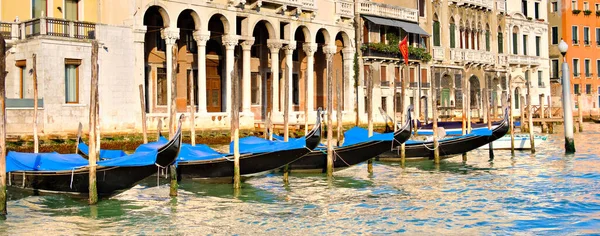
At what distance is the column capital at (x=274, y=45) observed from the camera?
2361cm

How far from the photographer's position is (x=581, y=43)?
40.2 m

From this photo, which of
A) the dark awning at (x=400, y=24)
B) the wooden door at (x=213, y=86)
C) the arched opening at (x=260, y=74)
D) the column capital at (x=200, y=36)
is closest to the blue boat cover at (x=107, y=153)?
the column capital at (x=200, y=36)

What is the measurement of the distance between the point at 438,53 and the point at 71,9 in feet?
53.2

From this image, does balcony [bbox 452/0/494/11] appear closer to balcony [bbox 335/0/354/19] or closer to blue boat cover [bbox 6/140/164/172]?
balcony [bbox 335/0/354/19]

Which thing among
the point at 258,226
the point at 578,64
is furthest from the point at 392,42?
the point at 258,226

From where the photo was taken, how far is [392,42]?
28.4 metres

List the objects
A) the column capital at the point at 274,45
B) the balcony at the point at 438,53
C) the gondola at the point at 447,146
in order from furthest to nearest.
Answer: the balcony at the point at 438,53 → the column capital at the point at 274,45 → the gondola at the point at 447,146

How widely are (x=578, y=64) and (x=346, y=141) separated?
94.4ft

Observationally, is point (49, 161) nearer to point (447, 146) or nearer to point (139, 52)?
point (139, 52)

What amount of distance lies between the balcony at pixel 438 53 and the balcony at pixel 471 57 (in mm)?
633

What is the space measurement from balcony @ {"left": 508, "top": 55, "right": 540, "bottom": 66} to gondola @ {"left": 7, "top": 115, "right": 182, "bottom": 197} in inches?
1066

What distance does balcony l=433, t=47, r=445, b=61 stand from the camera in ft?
100

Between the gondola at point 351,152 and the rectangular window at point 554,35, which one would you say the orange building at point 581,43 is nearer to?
the rectangular window at point 554,35

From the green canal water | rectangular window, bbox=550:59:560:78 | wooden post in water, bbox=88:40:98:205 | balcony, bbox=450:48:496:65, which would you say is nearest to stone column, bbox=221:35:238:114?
the green canal water
